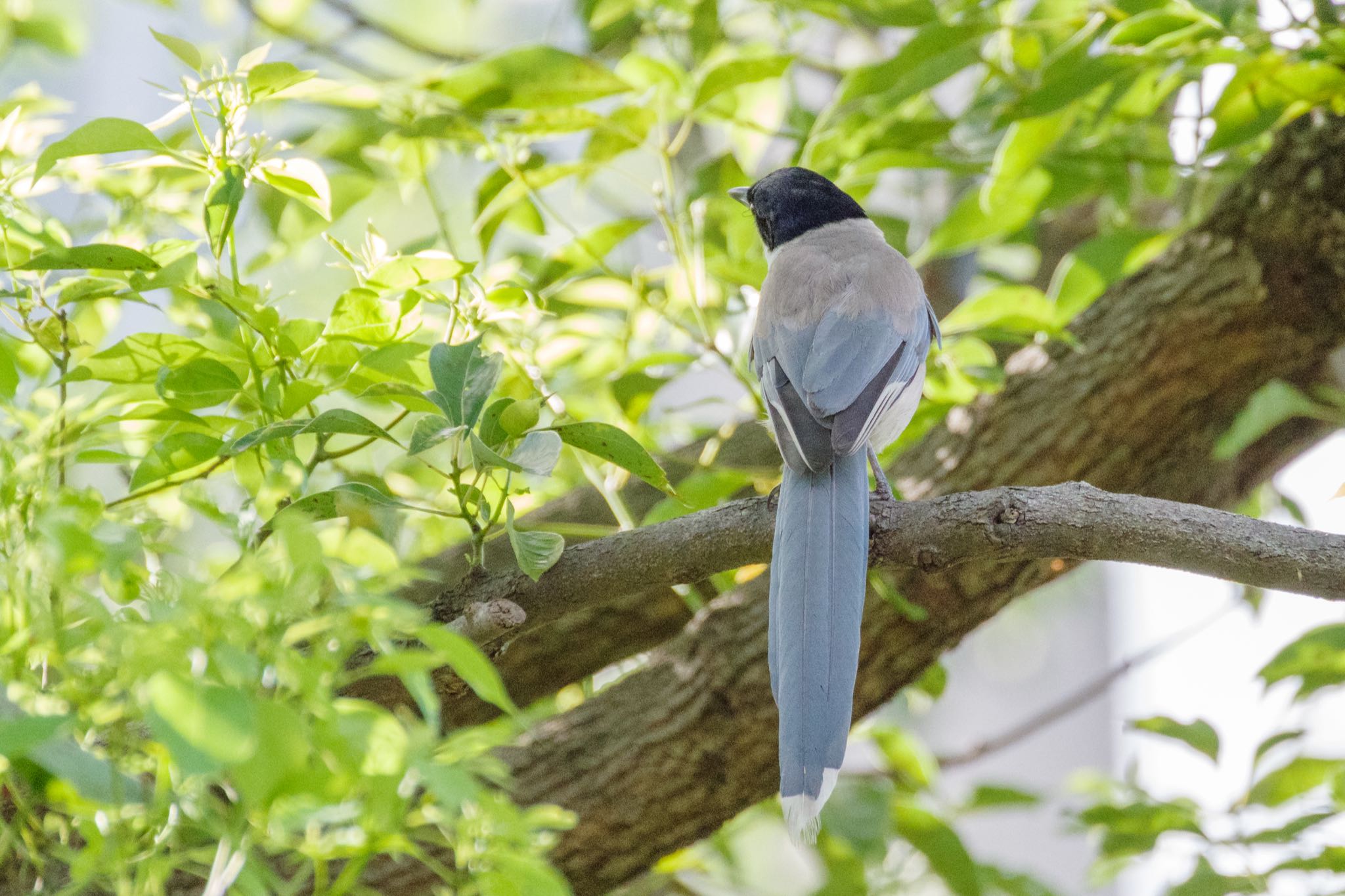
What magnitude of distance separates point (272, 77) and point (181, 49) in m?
0.12

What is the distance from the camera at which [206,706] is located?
0.77 m

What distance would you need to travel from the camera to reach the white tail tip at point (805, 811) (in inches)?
59.4

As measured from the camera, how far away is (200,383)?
5.12 ft

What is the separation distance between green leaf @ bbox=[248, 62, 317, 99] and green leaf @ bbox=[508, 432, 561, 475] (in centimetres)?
58

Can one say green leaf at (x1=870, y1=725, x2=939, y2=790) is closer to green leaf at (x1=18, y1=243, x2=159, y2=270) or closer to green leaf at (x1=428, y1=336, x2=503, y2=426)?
green leaf at (x1=428, y1=336, x2=503, y2=426)

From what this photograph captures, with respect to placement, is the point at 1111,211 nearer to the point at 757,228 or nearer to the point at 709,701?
the point at 757,228

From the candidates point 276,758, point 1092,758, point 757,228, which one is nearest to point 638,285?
point 757,228

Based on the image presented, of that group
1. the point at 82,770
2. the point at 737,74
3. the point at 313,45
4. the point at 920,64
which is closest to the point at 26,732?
the point at 82,770

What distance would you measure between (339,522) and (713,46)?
146 cm

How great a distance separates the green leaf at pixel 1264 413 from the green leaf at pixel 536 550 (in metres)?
1.77

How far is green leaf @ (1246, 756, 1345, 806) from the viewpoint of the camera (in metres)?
2.29

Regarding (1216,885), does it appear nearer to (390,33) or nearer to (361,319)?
(361,319)

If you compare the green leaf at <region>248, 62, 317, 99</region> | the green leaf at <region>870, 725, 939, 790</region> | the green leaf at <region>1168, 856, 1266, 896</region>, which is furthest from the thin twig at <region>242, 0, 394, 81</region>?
the green leaf at <region>1168, 856, 1266, 896</region>

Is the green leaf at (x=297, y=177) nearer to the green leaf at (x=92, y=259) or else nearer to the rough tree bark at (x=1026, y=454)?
the green leaf at (x=92, y=259)
